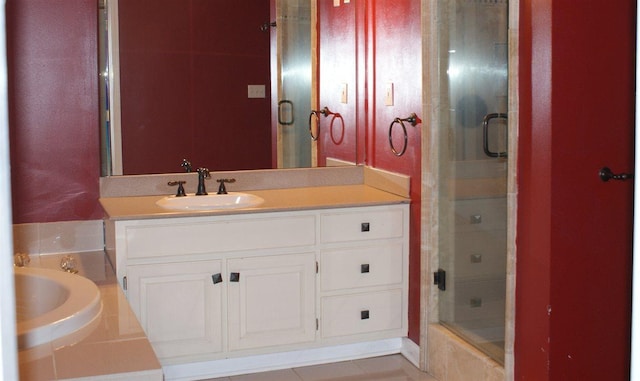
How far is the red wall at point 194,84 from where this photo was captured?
3.64 m

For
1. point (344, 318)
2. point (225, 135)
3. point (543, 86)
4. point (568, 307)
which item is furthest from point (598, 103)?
point (225, 135)

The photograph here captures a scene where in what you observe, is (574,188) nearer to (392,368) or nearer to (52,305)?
(392,368)

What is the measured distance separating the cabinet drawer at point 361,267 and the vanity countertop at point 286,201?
204 mm

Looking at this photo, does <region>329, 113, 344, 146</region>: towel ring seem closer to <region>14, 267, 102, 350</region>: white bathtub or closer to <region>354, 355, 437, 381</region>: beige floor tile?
<region>354, 355, 437, 381</region>: beige floor tile

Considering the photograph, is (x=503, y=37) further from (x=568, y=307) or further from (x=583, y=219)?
(x=568, y=307)

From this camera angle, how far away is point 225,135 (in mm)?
3830

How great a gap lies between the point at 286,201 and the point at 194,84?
26.9 inches

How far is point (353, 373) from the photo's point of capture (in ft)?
11.7

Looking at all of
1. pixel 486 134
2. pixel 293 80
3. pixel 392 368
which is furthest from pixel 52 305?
pixel 486 134

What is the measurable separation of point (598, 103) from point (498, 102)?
0.36 m

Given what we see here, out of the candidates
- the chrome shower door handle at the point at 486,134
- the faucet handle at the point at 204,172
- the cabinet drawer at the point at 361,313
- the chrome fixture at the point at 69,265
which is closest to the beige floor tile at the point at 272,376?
the cabinet drawer at the point at 361,313

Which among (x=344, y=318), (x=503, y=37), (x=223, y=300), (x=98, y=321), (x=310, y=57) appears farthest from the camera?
(x=310, y=57)

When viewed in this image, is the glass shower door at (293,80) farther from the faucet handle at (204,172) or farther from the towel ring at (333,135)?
the faucet handle at (204,172)

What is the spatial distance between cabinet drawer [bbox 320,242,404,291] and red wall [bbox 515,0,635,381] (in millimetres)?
862
